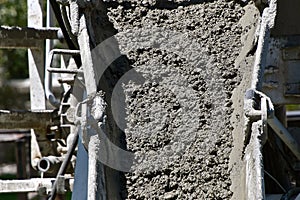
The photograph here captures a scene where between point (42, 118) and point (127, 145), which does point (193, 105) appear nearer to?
point (127, 145)

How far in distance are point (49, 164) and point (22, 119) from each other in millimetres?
415

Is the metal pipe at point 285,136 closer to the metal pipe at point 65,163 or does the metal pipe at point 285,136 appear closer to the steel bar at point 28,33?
the metal pipe at point 65,163

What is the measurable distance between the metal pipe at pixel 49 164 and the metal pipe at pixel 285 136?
1827 mm

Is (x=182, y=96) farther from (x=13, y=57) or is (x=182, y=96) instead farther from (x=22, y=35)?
(x=13, y=57)

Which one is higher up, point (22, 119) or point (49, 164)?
point (22, 119)

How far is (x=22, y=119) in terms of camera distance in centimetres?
564

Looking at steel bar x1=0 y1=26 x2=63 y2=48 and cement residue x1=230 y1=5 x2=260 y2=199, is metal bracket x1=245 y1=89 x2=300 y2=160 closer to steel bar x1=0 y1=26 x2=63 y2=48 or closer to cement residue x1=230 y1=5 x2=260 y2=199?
cement residue x1=230 y1=5 x2=260 y2=199

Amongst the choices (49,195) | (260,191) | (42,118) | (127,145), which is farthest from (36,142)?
(260,191)

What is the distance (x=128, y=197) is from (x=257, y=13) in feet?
3.77

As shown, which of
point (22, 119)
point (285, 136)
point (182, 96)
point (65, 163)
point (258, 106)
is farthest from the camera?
point (22, 119)

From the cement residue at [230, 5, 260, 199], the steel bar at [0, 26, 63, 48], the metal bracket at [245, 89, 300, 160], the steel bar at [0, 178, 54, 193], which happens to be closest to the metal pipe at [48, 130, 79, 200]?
the steel bar at [0, 178, 54, 193]

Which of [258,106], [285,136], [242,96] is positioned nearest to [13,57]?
[285,136]

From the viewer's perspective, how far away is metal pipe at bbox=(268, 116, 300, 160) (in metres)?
4.06

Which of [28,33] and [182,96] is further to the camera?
[28,33]
